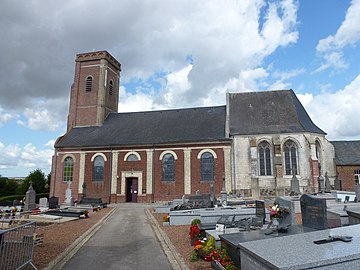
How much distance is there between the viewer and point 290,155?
24328 mm

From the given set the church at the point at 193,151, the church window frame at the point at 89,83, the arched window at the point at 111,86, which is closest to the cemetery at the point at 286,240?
the church at the point at 193,151

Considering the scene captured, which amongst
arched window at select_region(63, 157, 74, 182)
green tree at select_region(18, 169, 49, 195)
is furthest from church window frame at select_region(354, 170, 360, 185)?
green tree at select_region(18, 169, 49, 195)

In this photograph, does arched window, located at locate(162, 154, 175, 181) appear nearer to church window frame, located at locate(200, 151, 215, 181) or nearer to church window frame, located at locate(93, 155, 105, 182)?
church window frame, located at locate(200, 151, 215, 181)

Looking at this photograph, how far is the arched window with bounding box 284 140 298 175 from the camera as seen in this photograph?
79.2ft

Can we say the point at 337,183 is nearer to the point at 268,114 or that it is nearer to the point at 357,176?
the point at 357,176

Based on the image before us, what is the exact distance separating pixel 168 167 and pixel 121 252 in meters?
18.4

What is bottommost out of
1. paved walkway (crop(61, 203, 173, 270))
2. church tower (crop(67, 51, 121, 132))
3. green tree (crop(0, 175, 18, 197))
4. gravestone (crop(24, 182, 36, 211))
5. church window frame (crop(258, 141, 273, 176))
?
paved walkway (crop(61, 203, 173, 270))

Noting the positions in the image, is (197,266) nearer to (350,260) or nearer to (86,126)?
(350,260)

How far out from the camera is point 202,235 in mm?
8438

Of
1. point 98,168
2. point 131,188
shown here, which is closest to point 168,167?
point 131,188

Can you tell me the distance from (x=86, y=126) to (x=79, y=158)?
179 inches

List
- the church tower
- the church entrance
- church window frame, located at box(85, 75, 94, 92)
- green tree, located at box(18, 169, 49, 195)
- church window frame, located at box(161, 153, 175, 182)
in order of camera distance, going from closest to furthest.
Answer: church window frame, located at box(161, 153, 175, 182) → the church entrance → the church tower → church window frame, located at box(85, 75, 94, 92) → green tree, located at box(18, 169, 49, 195)

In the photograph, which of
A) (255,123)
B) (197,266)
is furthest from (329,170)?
(197,266)

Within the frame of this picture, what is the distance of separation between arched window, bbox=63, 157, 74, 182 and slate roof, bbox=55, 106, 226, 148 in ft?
5.35
